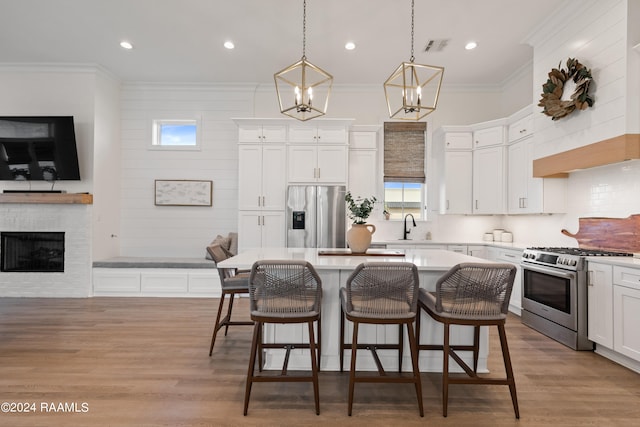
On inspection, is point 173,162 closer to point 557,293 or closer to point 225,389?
point 225,389

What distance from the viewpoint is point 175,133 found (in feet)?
19.7

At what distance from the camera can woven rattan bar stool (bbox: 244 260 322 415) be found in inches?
84.0

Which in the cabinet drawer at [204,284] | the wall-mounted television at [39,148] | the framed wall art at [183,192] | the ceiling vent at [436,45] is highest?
the ceiling vent at [436,45]

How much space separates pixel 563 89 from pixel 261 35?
3478 millimetres

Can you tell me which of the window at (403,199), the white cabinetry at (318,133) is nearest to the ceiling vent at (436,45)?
the white cabinetry at (318,133)

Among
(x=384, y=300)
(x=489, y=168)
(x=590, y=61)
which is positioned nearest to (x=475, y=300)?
(x=384, y=300)

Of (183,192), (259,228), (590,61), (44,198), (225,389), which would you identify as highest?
(590,61)

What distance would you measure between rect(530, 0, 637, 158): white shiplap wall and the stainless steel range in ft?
3.81

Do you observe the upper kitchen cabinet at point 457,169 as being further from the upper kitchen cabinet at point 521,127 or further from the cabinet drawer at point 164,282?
the cabinet drawer at point 164,282

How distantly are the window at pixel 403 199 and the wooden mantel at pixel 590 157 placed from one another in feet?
6.45

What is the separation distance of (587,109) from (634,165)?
26.5 inches

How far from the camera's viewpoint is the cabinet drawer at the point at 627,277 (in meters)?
2.68

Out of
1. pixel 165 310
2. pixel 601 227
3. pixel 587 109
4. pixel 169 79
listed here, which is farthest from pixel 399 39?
pixel 165 310

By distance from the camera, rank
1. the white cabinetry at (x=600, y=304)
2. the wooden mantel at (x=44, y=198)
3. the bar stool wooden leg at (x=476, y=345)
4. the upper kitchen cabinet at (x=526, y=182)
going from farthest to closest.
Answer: the wooden mantel at (x=44, y=198)
the upper kitchen cabinet at (x=526, y=182)
the white cabinetry at (x=600, y=304)
the bar stool wooden leg at (x=476, y=345)
